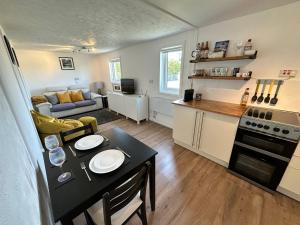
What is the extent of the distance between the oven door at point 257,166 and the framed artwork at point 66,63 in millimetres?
5944

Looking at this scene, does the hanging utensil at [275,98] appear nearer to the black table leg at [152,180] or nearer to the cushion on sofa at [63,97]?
the black table leg at [152,180]

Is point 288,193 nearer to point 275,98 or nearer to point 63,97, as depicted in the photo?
point 275,98

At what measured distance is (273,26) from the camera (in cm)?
172

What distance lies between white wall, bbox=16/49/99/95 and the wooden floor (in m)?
5.05

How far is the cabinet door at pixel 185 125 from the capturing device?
2257 millimetres

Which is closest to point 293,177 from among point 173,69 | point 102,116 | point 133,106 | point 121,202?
point 121,202

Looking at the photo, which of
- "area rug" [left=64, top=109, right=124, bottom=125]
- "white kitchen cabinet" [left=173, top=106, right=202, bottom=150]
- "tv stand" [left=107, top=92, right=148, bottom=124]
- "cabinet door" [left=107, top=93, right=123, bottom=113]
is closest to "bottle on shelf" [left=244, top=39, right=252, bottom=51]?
"white kitchen cabinet" [left=173, top=106, right=202, bottom=150]

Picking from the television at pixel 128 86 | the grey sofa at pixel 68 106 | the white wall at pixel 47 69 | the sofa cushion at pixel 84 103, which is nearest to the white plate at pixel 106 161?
the television at pixel 128 86

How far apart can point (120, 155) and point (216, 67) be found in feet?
7.19

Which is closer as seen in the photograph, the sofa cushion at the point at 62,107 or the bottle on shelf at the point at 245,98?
the bottle on shelf at the point at 245,98

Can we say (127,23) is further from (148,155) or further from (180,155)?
(180,155)

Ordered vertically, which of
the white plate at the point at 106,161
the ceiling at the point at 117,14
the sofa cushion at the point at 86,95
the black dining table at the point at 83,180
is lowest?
the sofa cushion at the point at 86,95

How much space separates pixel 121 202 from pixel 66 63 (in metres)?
5.73

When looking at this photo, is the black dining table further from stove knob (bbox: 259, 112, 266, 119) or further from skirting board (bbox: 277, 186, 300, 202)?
skirting board (bbox: 277, 186, 300, 202)
